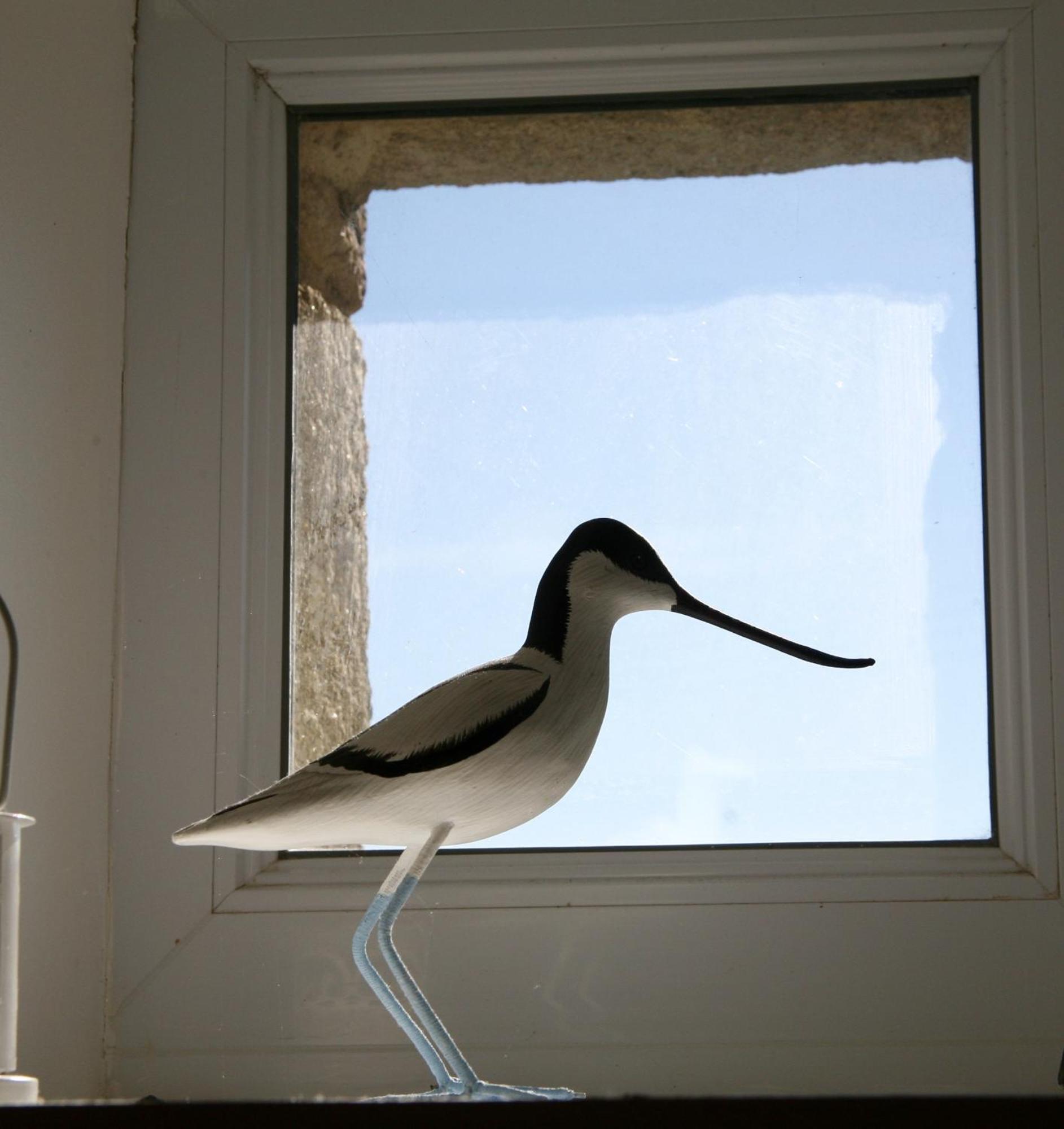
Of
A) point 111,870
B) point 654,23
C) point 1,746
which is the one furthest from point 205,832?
point 654,23

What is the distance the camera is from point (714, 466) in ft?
3.58

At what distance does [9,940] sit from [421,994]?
20 cm

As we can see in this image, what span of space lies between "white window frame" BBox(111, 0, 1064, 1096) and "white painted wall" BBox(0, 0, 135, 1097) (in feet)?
0.07

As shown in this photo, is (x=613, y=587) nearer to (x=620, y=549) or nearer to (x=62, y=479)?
(x=620, y=549)

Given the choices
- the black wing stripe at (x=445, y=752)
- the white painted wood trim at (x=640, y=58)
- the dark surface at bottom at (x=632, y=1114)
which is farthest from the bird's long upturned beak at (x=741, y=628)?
the white painted wood trim at (x=640, y=58)

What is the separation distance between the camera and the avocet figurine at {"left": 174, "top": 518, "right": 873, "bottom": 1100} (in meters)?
0.78

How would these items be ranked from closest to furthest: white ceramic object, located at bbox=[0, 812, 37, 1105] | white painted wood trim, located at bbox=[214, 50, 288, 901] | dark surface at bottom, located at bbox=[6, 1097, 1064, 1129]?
dark surface at bottom, located at bbox=[6, 1097, 1064, 1129] < white ceramic object, located at bbox=[0, 812, 37, 1105] < white painted wood trim, located at bbox=[214, 50, 288, 901]

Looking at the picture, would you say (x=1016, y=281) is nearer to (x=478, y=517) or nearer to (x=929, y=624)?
(x=929, y=624)

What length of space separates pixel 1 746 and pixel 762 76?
67cm

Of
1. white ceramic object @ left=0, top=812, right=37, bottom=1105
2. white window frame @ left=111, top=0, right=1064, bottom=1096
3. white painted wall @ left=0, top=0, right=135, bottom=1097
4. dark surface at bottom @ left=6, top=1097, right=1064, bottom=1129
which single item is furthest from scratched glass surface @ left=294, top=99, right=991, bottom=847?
dark surface at bottom @ left=6, top=1097, right=1064, bottom=1129

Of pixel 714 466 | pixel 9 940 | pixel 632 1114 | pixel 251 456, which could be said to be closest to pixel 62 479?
pixel 251 456

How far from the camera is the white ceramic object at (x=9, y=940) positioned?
0.76m

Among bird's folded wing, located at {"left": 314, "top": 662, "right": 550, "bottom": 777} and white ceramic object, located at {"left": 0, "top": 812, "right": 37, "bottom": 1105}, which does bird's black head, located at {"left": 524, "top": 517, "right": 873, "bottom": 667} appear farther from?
white ceramic object, located at {"left": 0, "top": 812, "right": 37, "bottom": 1105}

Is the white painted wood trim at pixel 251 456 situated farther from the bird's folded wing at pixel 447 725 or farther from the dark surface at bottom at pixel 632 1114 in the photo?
the dark surface at bottom at pixel 632 1114
